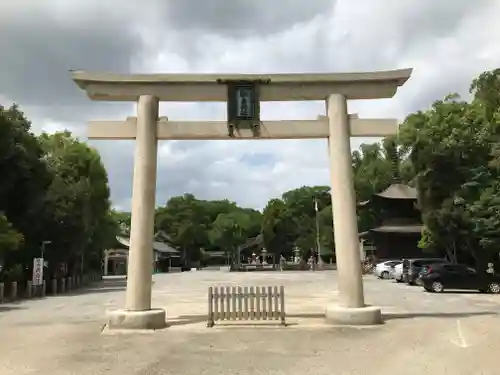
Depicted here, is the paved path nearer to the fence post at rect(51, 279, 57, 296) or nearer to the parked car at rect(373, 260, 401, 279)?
the fence post at rect(51, 279, 57, 296)

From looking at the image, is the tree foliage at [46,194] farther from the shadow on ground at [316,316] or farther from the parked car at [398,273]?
the parked car at [398,273]

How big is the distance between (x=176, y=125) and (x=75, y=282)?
2914 centimetres

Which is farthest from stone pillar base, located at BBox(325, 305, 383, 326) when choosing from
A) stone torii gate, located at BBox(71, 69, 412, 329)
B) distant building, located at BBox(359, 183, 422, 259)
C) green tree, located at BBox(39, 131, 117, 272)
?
distant building, located at BBox(359, 183, 422, 259)

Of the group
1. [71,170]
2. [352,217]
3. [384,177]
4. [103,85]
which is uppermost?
[384,177]

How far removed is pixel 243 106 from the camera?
1420cm

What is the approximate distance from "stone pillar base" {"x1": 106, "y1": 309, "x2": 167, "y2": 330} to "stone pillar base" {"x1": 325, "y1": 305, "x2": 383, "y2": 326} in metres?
4.54

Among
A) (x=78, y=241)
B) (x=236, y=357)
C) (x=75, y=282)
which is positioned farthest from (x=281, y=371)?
(x=75, y=282)

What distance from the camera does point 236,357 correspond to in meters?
9.44

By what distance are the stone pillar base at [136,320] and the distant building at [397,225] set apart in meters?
38.5

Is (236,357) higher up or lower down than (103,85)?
lower down

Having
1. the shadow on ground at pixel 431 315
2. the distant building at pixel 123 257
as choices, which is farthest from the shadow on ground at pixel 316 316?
the distant building at pixel 123 257

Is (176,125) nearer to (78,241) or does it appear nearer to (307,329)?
(307,329)

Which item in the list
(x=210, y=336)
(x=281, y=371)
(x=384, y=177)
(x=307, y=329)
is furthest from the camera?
A: (x=384, y=177)

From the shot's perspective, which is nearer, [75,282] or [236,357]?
[236,357]
